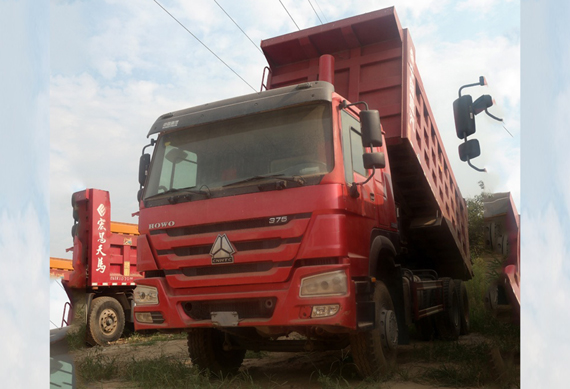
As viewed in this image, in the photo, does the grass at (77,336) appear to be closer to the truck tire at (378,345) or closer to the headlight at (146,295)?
the headlight at (146,295)

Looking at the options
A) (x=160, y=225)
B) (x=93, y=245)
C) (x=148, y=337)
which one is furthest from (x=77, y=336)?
(x=160, y=225)

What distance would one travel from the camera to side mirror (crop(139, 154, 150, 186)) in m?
4.94

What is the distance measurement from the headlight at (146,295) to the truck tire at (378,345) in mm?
1660

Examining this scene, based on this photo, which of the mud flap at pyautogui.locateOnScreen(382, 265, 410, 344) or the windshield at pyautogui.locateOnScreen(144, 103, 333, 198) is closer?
the windshield at pyautogui.locateOnScreen(144, 103, 333, 198)

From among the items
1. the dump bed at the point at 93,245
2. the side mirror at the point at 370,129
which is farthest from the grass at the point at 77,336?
the side mirror at the point at 370,129

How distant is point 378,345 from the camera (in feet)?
14.2

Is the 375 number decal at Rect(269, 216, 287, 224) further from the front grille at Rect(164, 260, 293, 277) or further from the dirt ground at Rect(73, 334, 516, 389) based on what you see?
the dirt ground at Rect(73, 334, 516, 389)

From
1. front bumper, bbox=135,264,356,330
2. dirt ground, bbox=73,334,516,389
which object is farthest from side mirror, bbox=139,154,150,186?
dirt ground, bbox=73,334,516,389

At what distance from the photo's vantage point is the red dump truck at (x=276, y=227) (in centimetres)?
393

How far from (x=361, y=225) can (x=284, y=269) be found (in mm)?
783

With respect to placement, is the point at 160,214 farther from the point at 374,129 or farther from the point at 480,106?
the point at 480,106

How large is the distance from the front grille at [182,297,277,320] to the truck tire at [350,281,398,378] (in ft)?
2.52

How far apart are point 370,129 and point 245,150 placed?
3.38 ft

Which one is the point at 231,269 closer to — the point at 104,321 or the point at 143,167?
the point at 143,167
